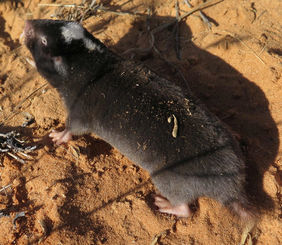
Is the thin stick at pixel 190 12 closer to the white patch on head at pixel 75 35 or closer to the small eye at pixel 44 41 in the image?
the white patch on head at pixel 75 35

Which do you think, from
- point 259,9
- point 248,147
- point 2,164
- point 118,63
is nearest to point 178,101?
point 118,63

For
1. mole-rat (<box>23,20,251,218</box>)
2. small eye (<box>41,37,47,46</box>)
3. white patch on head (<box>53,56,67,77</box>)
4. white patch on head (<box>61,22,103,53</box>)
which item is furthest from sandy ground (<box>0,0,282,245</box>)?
white patch on head (<box>61,22,103,53</box>)

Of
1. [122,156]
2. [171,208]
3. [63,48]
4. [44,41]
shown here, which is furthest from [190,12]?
[171,208]

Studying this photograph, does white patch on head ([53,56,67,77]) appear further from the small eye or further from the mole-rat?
the small eye

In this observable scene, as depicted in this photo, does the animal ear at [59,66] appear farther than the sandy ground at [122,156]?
Yes

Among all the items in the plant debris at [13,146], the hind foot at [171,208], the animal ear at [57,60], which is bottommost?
the hind foot at [171,208]

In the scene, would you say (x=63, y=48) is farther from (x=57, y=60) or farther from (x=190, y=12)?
(x=190, y=12)

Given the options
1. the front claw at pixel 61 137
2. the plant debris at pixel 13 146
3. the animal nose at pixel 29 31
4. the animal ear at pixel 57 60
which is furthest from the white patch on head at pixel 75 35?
the plant debris at pixel 13 146
